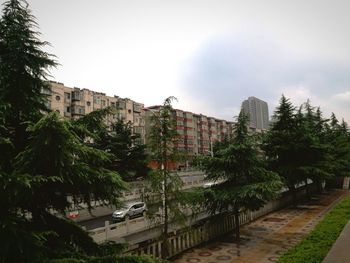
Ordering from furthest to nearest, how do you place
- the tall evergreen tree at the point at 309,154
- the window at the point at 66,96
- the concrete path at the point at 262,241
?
1. the window at the point at 66,96
2. the tall evergreen tree at the point at 309,154
3. the concrete path at the point at 262,241

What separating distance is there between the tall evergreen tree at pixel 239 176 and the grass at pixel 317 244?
266 cm

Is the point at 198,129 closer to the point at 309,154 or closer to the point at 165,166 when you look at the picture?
the point at 309,154

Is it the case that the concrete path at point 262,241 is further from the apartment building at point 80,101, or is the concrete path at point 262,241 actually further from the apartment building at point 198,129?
the apartment building at point 198,129

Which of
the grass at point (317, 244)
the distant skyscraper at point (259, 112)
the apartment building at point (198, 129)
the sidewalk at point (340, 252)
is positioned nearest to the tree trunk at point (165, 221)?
the grass at point (317, 244)

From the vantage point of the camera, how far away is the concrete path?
14.2 m

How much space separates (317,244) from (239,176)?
4.76m

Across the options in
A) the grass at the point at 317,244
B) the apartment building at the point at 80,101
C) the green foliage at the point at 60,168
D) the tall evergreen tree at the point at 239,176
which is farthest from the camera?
the apartment building at the point at 80,101

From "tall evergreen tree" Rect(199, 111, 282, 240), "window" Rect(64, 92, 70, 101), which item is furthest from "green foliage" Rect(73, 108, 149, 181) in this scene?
"window" Rect(64, 92, 70, 101)

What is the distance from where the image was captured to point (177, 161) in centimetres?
1238

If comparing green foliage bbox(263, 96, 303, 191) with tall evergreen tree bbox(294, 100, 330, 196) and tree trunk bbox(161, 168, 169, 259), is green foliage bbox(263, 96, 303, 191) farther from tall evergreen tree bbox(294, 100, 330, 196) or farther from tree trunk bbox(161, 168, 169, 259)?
tree trunk bbox(161, 168, 169, 259)

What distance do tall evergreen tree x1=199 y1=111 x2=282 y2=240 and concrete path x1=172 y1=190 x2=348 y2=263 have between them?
109 centimetres

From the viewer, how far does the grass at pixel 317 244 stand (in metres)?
12.4

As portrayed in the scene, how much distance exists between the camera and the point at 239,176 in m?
16.4

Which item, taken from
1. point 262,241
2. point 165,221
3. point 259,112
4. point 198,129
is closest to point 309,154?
point 262,241
